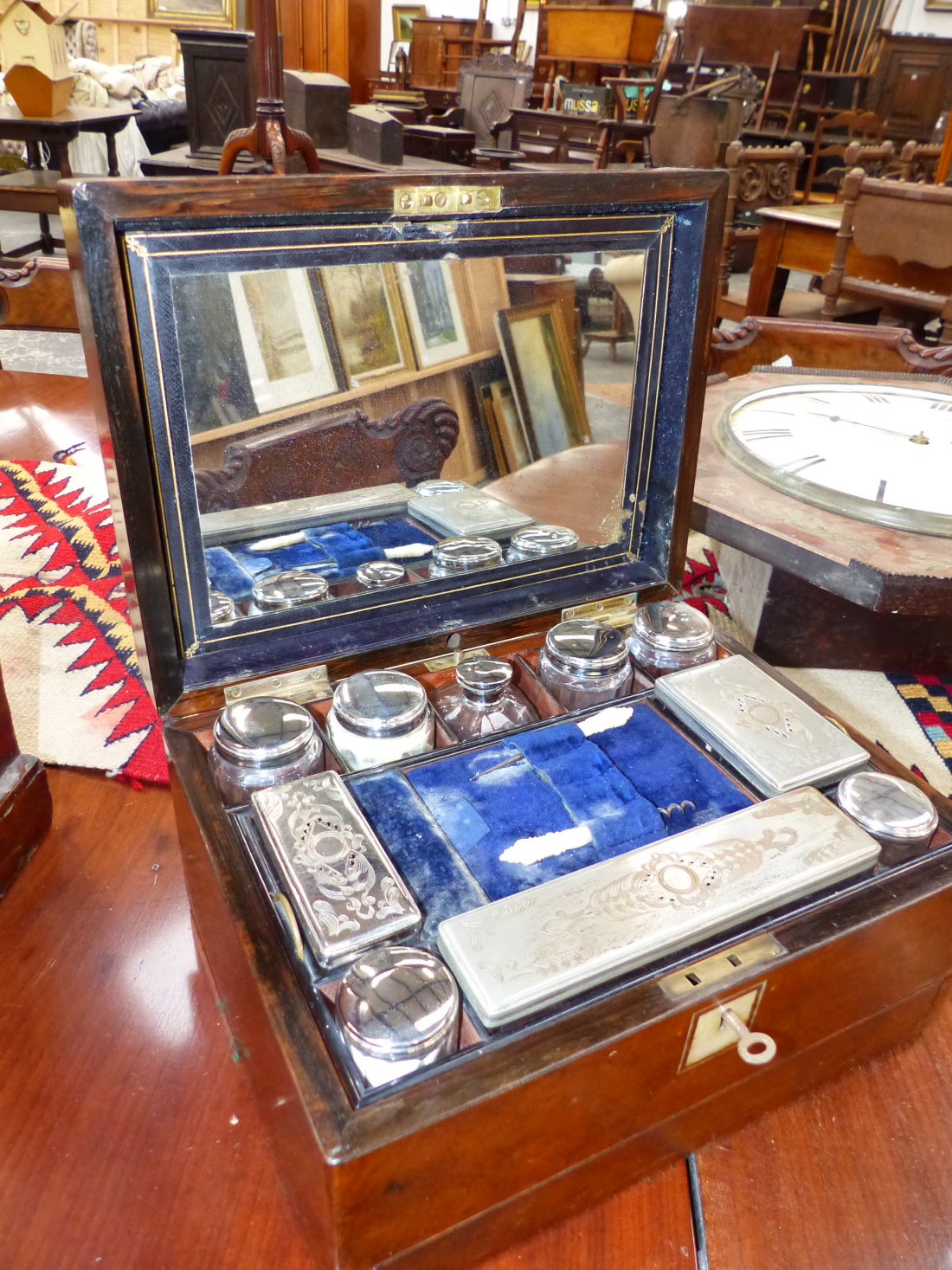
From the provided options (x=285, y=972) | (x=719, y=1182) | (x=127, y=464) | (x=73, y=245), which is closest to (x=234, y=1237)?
(x=285, y=972)

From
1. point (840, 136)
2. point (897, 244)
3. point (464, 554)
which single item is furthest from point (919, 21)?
point (464, 554)

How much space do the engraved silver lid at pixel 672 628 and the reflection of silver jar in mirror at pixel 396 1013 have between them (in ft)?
1.45

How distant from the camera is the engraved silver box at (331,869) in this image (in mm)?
577

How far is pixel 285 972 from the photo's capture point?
55cm

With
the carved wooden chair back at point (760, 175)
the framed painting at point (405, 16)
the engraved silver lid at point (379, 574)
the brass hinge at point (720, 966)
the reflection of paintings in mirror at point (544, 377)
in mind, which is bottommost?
the brass hinge at point (720, 966)

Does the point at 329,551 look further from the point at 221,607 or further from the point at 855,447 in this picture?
the point at 855,447

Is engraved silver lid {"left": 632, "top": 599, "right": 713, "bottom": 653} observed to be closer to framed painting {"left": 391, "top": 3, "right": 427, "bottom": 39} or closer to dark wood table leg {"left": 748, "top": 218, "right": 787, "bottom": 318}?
dark wood table leg {"left": 748, "top": 218, "right": 787, "bottom": 318}

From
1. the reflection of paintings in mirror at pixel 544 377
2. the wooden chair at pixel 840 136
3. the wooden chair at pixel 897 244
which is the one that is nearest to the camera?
the reflection of paintings in mirror at pixel 544 377

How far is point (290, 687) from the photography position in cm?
81

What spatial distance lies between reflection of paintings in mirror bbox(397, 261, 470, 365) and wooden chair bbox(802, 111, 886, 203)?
6651 mm

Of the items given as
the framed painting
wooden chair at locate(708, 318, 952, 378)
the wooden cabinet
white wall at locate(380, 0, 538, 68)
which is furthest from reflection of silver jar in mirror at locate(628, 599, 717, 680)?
the framed painting

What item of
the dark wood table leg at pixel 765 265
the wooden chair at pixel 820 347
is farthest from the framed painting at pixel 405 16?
the wooden chair at pixel 820 347

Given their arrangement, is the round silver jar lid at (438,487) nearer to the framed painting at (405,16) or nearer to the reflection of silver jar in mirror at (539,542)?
the reflection of silver jar in mirror at (539,542)

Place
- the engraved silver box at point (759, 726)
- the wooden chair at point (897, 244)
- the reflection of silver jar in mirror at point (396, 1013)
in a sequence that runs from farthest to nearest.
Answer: the wooden chair at point (897, 244) → the engraved silver box at point (759, 726) → the reflection of silver jar in mirror at point (396, 1013)
